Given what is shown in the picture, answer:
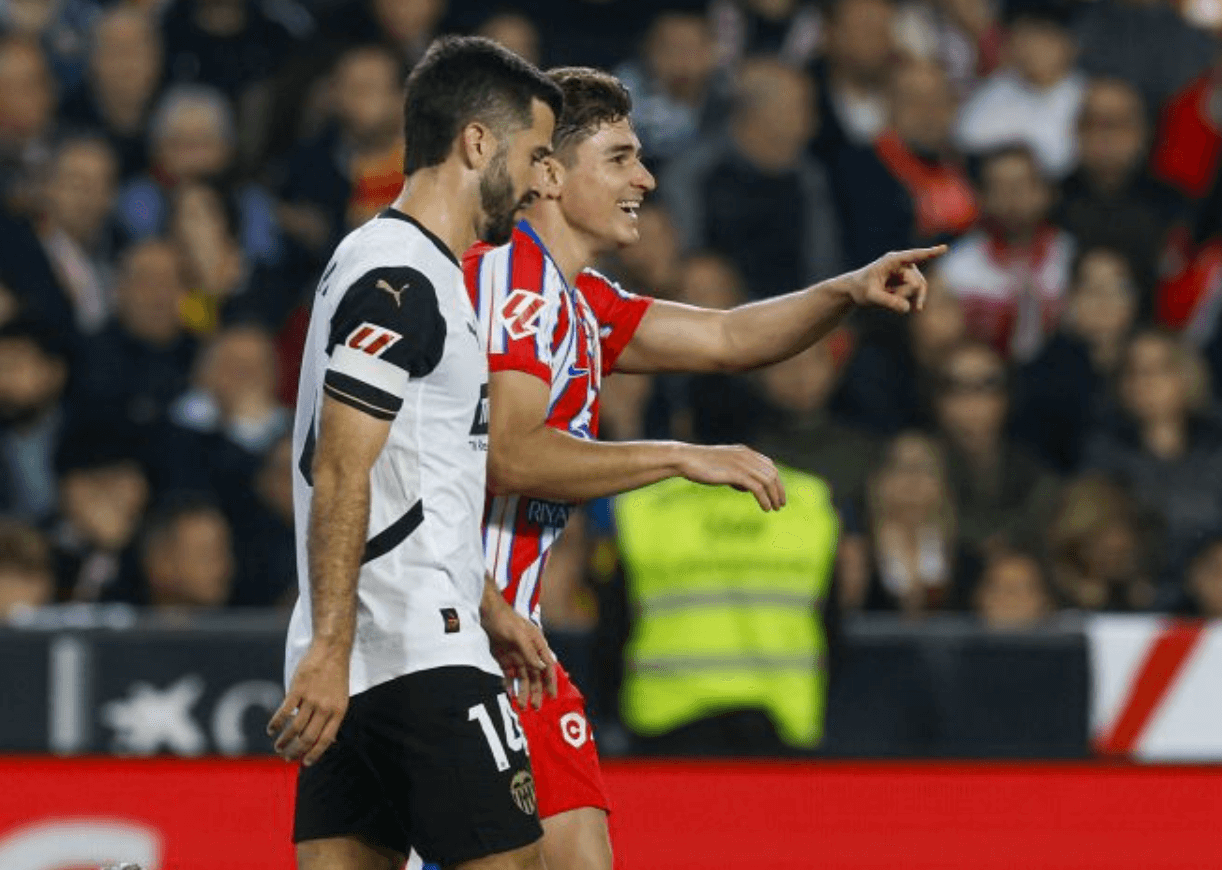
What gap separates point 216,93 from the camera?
1261 centimetres

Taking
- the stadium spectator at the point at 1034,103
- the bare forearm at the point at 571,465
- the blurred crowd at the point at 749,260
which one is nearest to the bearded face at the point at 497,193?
the bare forearm at the point at 571,465

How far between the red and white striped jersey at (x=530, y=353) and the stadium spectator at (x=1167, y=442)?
206 inches

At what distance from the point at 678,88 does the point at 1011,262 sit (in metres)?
1.71

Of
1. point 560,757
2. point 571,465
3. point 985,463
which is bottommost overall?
point 560,757

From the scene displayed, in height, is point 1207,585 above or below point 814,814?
above

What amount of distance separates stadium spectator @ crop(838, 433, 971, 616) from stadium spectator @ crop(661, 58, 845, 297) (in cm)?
145

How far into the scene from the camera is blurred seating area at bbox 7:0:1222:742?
1080cm

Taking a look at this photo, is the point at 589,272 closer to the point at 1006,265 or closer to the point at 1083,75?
the point at 1006,265

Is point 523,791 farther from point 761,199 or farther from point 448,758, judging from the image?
point 761,199

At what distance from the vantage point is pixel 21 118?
12.2 metres

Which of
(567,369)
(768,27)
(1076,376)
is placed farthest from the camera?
(768,27)

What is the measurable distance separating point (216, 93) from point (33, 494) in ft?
7.89

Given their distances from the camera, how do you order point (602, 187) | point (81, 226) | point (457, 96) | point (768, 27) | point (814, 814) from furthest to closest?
point (768, 27) < point (81, 226) < point (814, 814) < point (602, 187) < point (457, 96)

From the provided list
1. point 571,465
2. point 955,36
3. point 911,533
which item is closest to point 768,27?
point 955,36
